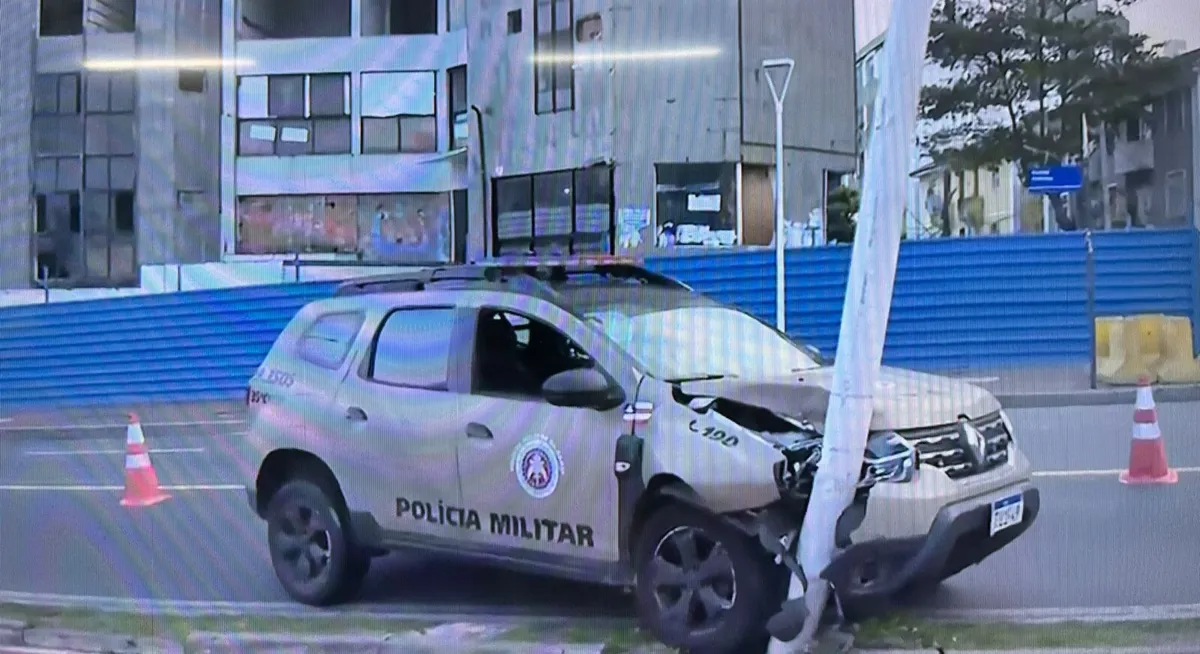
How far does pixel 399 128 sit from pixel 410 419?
4459 millimetres

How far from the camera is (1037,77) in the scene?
8.91 m

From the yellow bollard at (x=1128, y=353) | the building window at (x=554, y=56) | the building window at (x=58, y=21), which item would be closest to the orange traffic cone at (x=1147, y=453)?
the yellow bollard at (x=1128, y=353)

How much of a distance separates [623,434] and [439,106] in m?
5.15

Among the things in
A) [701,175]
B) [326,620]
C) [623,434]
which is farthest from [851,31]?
[326,620]

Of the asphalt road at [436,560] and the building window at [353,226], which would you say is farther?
the building window at [353,226]

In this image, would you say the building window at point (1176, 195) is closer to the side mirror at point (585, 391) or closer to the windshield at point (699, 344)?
the windshield at point (699, 344)

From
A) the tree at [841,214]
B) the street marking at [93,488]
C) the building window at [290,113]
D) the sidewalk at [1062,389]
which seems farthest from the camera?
the sidewalk at [1062,389]

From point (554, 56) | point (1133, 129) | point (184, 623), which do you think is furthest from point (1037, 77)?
point (184, 623)

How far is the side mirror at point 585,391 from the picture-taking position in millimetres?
4734

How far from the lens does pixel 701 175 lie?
766cm

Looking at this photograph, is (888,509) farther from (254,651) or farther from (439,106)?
(439,106)

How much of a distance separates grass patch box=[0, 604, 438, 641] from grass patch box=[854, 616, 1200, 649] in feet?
6.86

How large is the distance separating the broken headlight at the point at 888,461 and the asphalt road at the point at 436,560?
119cm

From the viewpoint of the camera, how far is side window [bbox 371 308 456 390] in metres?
Result: 5.45
